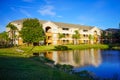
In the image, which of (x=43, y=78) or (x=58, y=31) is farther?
(x=58, y=31)

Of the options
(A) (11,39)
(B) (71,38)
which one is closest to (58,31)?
(B) (71,38)

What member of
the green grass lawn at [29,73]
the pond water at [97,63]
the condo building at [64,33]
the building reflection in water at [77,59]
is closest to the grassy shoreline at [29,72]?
the green grass lawn at [29,73]

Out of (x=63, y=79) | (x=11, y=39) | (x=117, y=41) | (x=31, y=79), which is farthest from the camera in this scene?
(x=117, y=41)

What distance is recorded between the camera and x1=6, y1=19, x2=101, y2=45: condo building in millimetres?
84281

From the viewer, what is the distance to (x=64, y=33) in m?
90.1

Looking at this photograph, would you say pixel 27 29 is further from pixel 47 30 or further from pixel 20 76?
pixel 20 76

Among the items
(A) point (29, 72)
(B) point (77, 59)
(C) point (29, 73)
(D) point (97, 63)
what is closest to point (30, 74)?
(C) point (29, 73)

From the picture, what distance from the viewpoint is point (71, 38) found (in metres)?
92.8

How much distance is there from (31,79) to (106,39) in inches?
3756

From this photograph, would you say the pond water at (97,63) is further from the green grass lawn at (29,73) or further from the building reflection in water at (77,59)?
the green grass lawn at (29,73)

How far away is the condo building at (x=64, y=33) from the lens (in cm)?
8428

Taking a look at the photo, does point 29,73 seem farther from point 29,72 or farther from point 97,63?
point 97,63

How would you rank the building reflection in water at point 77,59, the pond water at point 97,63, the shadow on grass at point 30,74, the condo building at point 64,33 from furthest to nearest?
1. the condo building at point 64,33
2. the building reflection in water at point 77,59
3. the pond water at point 97,63
4. the shadow on grass at point 30,74

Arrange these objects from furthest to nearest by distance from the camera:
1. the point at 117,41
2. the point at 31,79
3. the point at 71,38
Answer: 1. the point at 117,41
2. the point at 71,38
3. the point at 31,79
